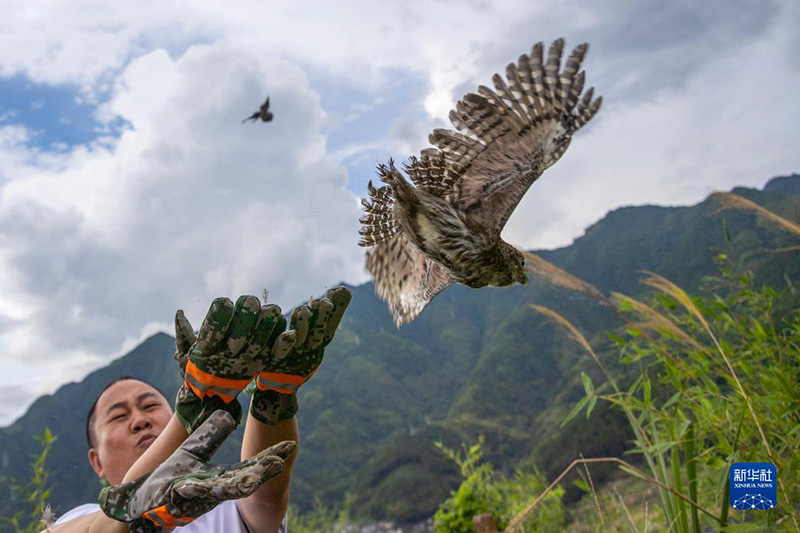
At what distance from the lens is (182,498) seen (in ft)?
4.34

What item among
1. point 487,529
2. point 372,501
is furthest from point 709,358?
point 372,501

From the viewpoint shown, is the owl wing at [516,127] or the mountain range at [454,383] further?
the mountain range at [454,383]

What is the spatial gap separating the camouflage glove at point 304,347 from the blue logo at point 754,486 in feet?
6.13

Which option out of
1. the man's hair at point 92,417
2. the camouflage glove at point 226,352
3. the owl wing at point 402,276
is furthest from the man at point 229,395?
the owl wing at point 402,276

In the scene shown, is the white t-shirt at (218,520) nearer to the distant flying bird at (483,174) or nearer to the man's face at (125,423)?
the man's face at (125,423)

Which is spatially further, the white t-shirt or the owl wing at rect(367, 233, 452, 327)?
the owl wing at rect(367, 233, 452, 327)

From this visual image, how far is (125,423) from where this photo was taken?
8.42 ft

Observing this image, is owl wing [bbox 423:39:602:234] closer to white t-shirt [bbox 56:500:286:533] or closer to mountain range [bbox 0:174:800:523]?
white t-shirt [bbox 56:500:286:533]

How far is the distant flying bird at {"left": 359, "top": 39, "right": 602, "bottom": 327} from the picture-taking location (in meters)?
2.60

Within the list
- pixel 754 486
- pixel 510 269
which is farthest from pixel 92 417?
pixel 754 486

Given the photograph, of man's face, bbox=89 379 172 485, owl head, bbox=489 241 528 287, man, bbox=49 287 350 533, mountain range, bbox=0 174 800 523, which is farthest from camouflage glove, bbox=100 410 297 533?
Answer: mountain range, bbox=0 174 800 523

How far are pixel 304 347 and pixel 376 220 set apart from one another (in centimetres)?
136

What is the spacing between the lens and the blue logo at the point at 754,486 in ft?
7.52

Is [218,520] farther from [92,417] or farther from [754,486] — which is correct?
[754,486]
